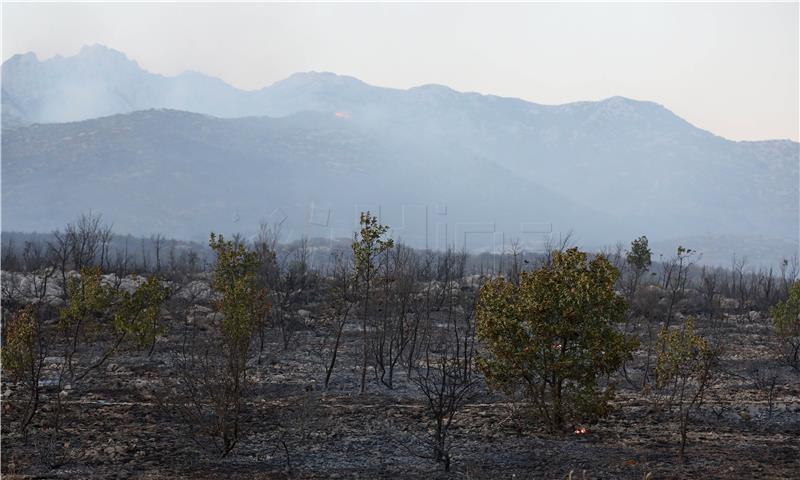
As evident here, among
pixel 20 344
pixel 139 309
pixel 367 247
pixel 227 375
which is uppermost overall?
pixel 367 247

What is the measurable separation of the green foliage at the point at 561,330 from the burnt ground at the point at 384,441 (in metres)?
1.12

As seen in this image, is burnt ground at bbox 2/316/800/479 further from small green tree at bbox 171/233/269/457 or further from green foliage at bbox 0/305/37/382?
green foliage at bbox 0/305/37/382

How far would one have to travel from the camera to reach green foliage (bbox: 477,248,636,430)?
13.0m

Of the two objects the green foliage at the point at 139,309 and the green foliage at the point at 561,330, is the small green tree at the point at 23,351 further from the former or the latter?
the green foliage at the point at 561,330

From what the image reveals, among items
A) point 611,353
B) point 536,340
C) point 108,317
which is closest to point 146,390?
point 536,340

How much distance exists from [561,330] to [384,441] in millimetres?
4050

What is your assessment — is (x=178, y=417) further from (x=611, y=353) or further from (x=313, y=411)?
(x=611, y=353)

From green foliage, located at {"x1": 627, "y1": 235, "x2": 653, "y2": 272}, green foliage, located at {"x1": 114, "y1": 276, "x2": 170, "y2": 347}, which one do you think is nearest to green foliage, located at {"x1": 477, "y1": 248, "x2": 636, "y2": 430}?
green foliage, located at {"x1": 114, "y1": 276, "x2": 170, "y2": 347}

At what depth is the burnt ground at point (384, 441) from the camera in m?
11.5

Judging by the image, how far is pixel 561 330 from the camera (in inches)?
512

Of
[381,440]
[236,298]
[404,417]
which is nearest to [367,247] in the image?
[404,417]

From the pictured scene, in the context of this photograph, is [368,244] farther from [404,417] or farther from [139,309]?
[139,309]

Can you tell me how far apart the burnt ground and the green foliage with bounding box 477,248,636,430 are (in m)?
1.12

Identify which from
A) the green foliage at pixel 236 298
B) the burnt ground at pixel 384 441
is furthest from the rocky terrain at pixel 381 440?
the green foliage at pixel 236 298
